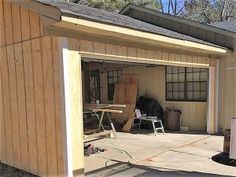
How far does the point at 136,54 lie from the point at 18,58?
2511 mm

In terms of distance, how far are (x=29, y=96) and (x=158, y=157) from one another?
3.26m

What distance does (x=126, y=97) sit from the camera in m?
11.3

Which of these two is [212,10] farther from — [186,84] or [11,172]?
[11,172]

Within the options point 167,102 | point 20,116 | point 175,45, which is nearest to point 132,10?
point 167,102

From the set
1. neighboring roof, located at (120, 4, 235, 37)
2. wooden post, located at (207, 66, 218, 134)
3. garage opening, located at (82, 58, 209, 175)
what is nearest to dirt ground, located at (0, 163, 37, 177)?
garage opening, located at (82, 58, 209, 175)

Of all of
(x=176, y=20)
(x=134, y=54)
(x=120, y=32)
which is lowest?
(x=134, y=54)

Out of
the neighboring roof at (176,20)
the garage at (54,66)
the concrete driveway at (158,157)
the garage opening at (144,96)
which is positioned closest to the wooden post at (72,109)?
the garage at (54,66)

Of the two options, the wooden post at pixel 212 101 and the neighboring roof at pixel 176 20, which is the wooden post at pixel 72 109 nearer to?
the wooden post at pixel 212 101

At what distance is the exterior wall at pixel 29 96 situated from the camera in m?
5.09

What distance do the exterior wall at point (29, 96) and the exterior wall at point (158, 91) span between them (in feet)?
20.4

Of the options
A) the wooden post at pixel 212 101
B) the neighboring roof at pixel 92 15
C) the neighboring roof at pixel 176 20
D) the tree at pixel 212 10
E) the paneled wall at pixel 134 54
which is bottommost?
the wooden post at pixel 212 101

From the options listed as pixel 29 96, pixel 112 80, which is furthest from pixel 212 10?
pixel 29 96

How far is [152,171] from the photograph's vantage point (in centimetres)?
575

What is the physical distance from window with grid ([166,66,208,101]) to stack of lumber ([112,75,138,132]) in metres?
1.31
